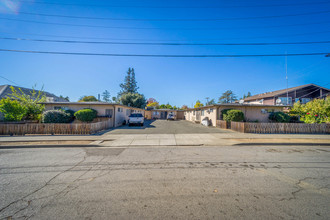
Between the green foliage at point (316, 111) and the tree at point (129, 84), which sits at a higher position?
the tree at point (129, 84)

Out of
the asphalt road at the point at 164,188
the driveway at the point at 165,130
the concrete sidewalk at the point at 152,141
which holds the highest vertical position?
the driveway at the point at 165,130

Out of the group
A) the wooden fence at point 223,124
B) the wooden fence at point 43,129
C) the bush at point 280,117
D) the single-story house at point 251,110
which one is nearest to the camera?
the wooden fence at point 43,129

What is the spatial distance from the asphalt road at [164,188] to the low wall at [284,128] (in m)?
6.54

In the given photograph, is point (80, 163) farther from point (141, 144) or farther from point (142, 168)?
point (141, 144)

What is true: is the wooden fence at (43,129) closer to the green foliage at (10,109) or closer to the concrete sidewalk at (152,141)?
the concrete sidewalk at (152,141)

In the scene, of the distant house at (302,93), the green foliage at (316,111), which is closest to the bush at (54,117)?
the green foliage at (316,111)

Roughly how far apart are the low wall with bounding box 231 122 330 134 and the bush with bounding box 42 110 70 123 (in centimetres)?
1786

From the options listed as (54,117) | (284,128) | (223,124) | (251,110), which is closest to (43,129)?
(54,117)

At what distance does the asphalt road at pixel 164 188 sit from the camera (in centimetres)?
227

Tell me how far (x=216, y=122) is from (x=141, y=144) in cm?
1181

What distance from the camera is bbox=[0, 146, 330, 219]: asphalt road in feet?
7.45

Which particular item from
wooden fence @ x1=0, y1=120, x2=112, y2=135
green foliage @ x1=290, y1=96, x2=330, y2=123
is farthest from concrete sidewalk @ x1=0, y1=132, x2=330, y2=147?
green foliage @ x1=290, y1=96, x2=330, y2=123

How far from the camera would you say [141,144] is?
24.1 ft

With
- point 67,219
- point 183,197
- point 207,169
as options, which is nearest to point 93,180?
point 67,219
